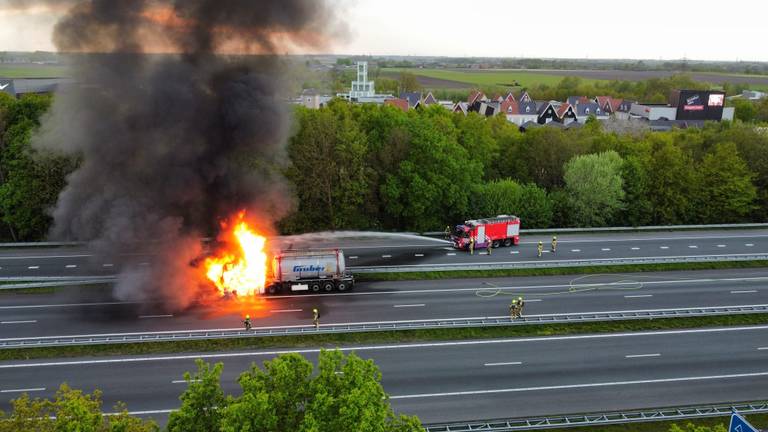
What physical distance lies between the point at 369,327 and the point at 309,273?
20.6ft

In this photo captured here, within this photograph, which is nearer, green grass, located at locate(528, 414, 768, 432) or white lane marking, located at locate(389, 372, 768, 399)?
green grass, located at locate(528, 414, 768, 432)

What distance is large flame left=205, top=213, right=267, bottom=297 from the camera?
31203mm

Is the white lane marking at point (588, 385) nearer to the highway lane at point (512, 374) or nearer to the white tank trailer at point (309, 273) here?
the highway lane at point (512, 374)

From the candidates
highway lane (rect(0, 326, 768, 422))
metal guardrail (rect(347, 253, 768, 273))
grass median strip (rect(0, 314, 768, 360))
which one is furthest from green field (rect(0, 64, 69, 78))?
highway lane (rect(0, 326, 768, 422))

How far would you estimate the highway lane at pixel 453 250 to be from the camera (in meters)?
35.4

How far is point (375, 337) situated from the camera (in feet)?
86.9

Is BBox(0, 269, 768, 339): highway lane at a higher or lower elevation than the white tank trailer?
lower

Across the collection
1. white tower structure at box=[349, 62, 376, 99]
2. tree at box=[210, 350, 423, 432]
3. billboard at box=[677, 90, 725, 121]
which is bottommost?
tree at box=[210, 350, 423, 432]

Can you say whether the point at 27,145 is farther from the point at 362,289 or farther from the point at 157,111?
the point at 362,289

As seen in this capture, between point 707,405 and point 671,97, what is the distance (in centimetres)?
8798

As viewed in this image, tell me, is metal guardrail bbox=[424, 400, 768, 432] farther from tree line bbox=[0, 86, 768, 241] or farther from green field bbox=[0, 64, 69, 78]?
green field bbox=[0, 64, 69, 78]

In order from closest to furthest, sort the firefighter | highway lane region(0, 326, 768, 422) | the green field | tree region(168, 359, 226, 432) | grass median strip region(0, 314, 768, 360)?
tree region(168, 359, 226, 432) < highway lane region(0, 326, 768, 422) < grass median strip region(0, 314, 768, 360) < the firefighter < the green field

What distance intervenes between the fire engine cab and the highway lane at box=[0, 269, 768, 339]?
5180 millimetres

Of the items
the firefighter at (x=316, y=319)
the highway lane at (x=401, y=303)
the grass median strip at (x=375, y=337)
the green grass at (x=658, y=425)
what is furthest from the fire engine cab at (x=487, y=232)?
the green grass at (x=658, y=425)
